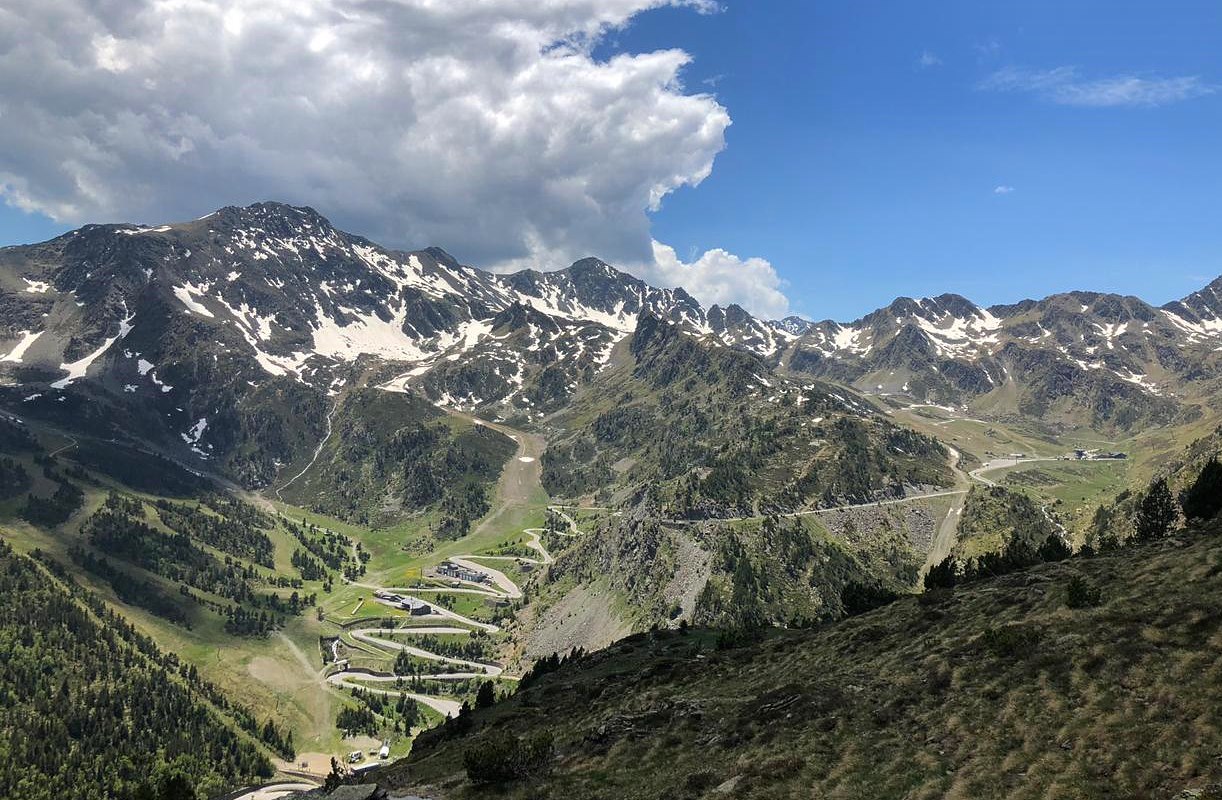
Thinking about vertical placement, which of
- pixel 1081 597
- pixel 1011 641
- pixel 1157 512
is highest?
pixel 1081 597

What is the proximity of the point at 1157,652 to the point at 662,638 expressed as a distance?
9152 centimetres

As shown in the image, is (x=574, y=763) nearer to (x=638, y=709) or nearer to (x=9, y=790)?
(x=638, y=709)

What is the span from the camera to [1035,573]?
6384 cm

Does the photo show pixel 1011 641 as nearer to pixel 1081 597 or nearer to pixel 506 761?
pixel 1081 597

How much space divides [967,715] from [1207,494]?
66967 mm

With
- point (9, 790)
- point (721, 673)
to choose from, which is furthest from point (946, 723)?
point (9, 790)

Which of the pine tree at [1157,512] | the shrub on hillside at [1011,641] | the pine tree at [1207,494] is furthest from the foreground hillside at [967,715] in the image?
the pine tree at [1157,512]

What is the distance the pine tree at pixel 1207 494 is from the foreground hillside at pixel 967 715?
23444mm

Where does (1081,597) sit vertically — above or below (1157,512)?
above

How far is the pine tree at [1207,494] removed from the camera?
246ft

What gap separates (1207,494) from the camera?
76.4 m

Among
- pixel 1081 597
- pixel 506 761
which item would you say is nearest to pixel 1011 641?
pixel 1081 597

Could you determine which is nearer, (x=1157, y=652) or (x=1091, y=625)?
(x=1157, y=652)

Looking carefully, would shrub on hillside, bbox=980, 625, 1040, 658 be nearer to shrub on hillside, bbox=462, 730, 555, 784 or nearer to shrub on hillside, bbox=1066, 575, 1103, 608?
shrub on hillside, bbox=1066, 575, 1103, 608
